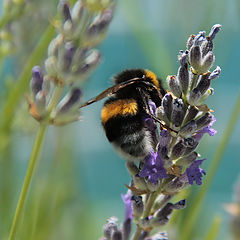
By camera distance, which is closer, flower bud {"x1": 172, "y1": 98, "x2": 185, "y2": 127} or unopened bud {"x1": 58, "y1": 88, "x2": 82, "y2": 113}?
flower bud {"x1": 172, "y1": 98, "x2": 185, "y2": 127}

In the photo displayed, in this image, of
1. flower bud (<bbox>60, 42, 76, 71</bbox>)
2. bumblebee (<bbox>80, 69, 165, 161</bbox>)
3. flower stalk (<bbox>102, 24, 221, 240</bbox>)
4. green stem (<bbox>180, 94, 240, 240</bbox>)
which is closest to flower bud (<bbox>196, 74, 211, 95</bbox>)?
flower stalk (<bbox>102, 24, 221, 240</bbox>)

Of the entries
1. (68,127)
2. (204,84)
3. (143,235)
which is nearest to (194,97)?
(204,84)

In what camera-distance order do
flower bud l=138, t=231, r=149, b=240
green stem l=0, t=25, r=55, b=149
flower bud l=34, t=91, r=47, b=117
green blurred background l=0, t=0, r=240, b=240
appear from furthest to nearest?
green blurred background l=0, t=0, r=240, b=240 → green stem l=0, t=25, r=55, b=149 → flower bud l=34, t=91, r=47, b=117 → flower bud l=138, t=231, r=149, b=240

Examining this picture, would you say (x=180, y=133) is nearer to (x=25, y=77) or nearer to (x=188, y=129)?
(x=188, y=129)

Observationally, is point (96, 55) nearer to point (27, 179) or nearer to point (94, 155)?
point (27, 179)

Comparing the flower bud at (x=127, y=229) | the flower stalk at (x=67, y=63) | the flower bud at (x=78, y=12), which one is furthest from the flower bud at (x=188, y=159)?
the flower bud at (x=78, y=12)

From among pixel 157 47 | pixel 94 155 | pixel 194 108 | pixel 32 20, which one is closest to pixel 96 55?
pixel 194 108

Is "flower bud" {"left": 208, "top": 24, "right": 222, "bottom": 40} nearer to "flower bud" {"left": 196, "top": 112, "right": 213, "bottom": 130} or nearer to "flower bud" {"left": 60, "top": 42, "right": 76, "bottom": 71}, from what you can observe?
"flower bud" {"left": 196, "top": 112, "right": 213, "bottom": 130}

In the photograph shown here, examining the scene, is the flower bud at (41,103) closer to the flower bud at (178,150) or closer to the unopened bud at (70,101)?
the unopened bud at (70,101)
